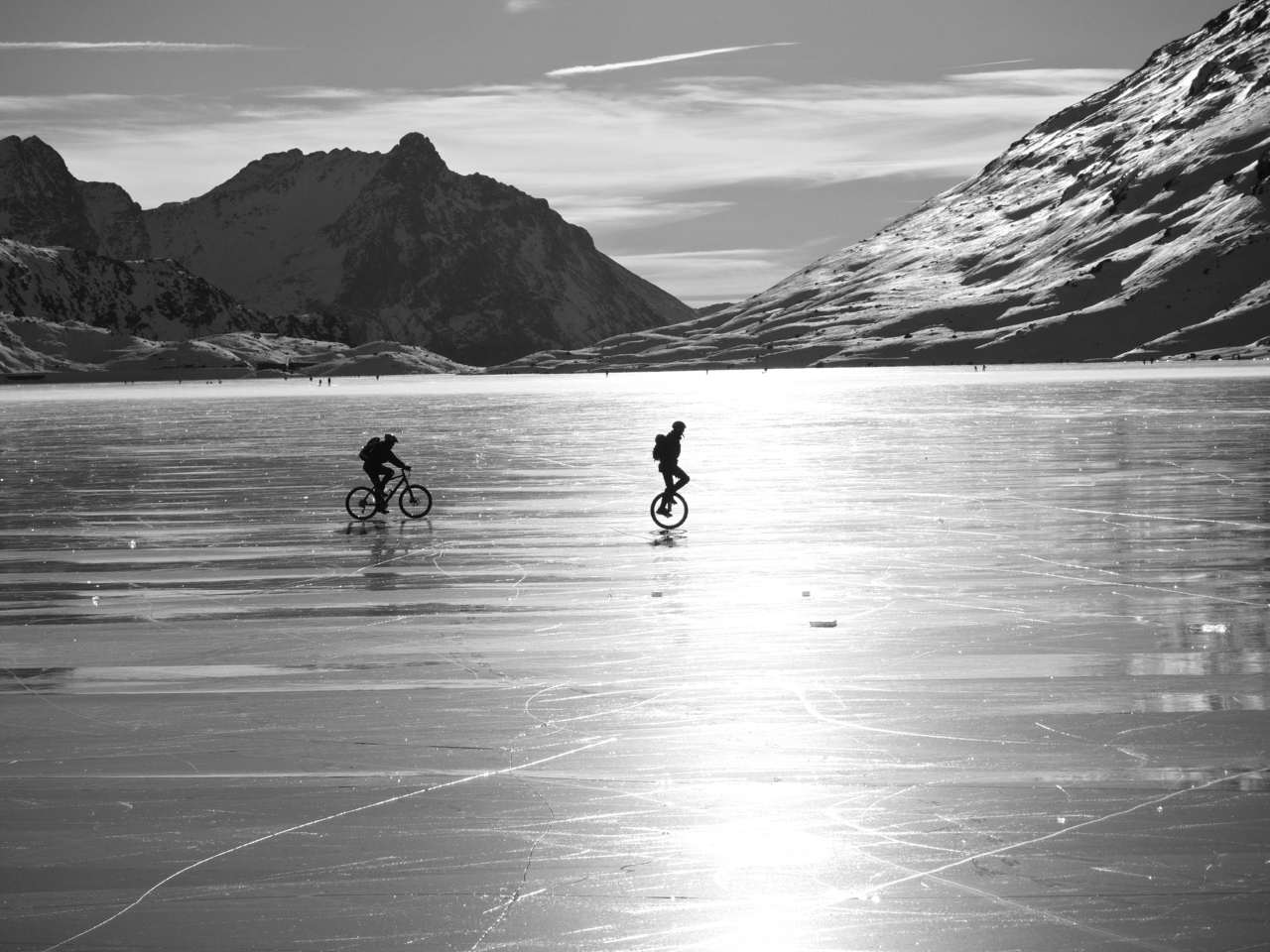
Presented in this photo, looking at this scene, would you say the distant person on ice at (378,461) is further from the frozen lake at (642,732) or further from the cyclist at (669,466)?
the cyclist at (669,466)

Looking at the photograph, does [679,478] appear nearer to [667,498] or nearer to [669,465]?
[669,465]

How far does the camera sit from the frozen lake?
7.45 meters

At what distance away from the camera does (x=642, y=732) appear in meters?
10.9

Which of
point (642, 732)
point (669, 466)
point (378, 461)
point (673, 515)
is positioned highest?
point (378, 461)

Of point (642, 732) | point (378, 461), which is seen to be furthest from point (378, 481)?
point (642, 732)

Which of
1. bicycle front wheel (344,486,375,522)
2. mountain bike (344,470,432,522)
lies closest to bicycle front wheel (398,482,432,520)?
mountain bike (344,470,432,522)

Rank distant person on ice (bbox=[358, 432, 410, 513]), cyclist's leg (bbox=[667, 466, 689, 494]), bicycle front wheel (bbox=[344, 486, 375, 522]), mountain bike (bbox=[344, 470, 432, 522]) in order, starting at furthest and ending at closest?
mountain bike (bbox=[344, 470, 432, 522]) < bicycle front wheel (bbox=[344, 486, 375, 522]) < distant person on ice (bbox=[358, 432, 410, 513]) < cyclist's leg (bbox=[667, 466, 689, 494])

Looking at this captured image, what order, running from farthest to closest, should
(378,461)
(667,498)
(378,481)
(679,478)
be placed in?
(378,461) → (378,481) → (679,478) → (667,498)

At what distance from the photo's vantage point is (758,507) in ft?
92.3

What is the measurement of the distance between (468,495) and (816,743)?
22323mm

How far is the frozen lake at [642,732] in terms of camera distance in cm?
745

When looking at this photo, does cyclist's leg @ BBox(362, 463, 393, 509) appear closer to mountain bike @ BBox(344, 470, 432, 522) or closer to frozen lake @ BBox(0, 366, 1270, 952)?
mountain bike @ BBox(344, 470, 432, 522)

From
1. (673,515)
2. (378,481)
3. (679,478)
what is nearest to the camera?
(679,478)

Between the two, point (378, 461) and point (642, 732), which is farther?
point (378, 461)
